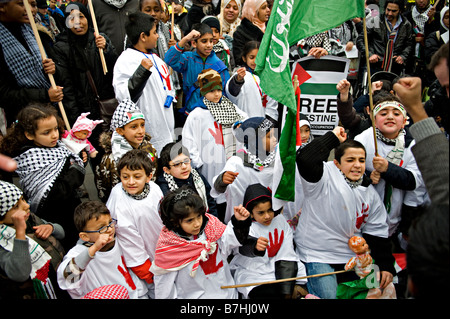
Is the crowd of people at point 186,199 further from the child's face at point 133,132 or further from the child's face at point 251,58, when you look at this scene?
the child's face at point 251,58

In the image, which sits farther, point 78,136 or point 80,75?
point 80,75

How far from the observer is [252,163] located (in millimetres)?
3566

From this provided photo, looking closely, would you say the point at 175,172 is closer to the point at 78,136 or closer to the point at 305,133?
the point at 78,136

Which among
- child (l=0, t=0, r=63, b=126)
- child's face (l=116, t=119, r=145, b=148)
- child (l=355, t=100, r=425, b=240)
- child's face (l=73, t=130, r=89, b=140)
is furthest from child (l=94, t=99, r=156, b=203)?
child (l=355, t=100, r=425, b=240)

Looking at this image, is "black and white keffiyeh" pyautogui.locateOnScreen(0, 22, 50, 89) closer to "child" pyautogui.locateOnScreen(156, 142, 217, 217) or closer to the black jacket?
the black jacket

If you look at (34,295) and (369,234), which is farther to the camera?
(369,234)

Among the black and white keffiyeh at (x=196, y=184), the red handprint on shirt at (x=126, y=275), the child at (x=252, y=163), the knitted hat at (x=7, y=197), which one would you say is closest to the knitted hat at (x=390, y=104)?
the child at (x=252, y=163)

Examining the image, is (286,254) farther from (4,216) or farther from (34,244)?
(4,216)

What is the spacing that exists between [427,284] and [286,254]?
1930 millimetres

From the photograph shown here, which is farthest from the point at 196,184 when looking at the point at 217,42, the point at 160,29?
the point at 160,29

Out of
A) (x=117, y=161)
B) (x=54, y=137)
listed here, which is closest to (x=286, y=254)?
(x=117, y=161)

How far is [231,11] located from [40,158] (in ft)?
15.2

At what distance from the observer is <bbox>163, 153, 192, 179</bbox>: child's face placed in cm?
342

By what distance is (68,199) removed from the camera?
3264mm
